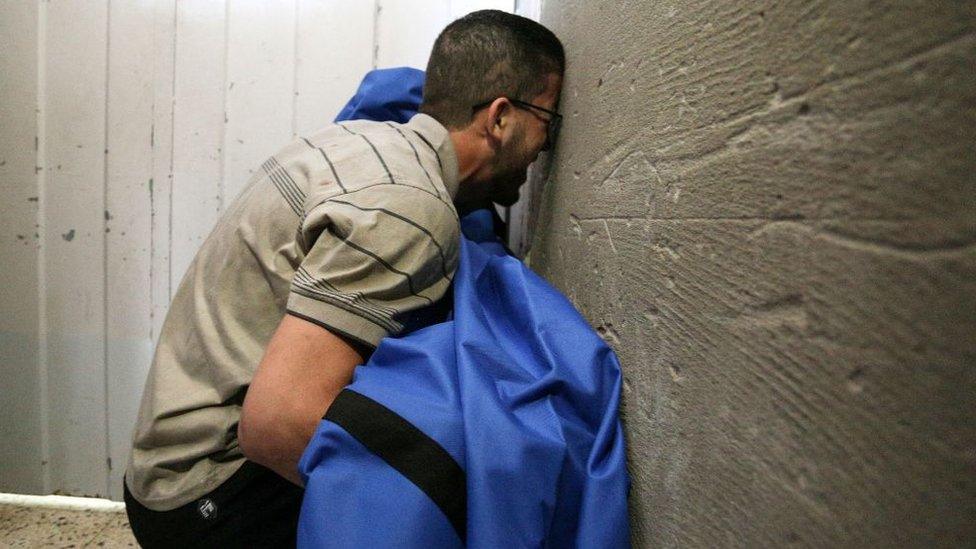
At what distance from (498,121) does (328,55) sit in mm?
556

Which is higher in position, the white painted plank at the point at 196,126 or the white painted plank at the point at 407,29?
the white painted plank at the point at 407,29

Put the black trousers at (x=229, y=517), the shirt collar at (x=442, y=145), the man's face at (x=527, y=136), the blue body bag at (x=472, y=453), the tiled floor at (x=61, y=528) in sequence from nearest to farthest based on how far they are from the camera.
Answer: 1. the blue body bag at (x=472, y=453)
2. the black trousers at (x=229, y=517)
3. the shirt collar at (x=442, y=145)
4. the man's face at (x=527, y=136)
5. the tiled floor at (x=61, y=528)

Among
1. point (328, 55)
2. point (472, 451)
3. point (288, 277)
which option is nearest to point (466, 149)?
point (288, 277)

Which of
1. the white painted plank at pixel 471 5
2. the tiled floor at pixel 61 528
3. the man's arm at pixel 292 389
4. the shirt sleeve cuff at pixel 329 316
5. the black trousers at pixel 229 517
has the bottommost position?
the tiled floor at pixel 61 528

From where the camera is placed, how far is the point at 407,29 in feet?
4.33

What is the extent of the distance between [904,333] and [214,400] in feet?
2.42

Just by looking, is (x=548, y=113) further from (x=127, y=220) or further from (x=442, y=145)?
(x=127, y=220)

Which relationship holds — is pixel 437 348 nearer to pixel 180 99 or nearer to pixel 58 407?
pixel 180 99

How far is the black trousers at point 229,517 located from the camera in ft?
2.39

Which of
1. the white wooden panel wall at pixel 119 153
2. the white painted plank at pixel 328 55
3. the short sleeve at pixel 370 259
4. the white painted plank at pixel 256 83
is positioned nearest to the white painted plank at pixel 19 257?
the white wooden panel wall at pixel 119 153

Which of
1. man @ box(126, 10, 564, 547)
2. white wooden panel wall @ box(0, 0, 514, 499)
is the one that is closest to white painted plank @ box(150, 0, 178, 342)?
white wooden panel wall @ box(0, 0, 514, 499)

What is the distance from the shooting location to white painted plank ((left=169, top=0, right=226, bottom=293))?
129 cm

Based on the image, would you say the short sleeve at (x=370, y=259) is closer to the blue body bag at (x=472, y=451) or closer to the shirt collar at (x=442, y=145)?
the blue body bag at (x=472, y=451)

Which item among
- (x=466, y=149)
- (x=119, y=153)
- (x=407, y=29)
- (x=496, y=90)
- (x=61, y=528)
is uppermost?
(x=407, y=29)
